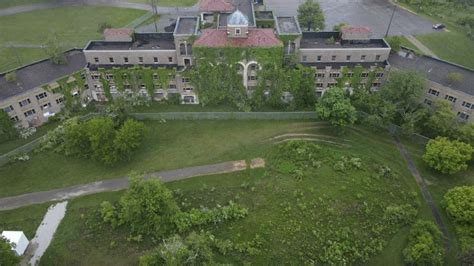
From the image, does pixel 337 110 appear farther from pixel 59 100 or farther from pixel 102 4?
pixel 102 4

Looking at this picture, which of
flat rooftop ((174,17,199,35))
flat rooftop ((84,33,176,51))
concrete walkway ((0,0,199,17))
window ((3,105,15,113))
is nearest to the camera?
window ((3,105,15,113))

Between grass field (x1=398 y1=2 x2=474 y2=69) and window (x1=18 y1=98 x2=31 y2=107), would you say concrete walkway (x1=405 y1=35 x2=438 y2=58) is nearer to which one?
grass field (x1=398 y1=2 x2=474 y2=69)

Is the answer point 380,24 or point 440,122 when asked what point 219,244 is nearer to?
point 440,122

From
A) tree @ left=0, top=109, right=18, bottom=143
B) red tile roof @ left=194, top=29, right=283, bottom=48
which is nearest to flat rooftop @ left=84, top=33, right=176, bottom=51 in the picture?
red tile roof @ left=194, top=29, right=283, bottom=48

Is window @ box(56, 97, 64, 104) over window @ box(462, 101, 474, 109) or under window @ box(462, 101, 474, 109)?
under

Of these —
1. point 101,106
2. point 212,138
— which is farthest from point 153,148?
point 101,106

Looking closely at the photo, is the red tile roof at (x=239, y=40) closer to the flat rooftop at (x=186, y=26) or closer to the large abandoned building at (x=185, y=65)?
the large abandoned building at (x=185, y=65)
